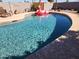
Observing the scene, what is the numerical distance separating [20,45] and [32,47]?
3.71 feet

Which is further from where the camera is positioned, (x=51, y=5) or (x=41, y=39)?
(x=51, y=5)

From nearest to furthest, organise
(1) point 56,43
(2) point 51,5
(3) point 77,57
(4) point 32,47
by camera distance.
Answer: (3) point 77,57 < (1) point 56,43 < (4) point 32,47 < (2) point 51,5

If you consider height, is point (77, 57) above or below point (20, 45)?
above

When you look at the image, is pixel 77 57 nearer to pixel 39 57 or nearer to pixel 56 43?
pixel 39 57

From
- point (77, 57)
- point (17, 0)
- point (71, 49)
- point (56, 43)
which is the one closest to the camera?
point (77, 57)

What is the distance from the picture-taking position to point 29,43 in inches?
472

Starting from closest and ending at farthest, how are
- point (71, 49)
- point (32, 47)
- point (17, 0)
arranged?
point (71, 49), point (32, 47), point (17, 0)

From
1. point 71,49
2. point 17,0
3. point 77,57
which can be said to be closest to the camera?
point 77,57

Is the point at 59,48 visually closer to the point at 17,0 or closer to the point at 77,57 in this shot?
the point at 77,57

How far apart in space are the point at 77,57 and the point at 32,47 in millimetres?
3978

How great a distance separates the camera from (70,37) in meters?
11.3

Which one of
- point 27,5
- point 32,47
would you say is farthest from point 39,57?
point 27,5

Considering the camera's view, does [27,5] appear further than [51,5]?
No

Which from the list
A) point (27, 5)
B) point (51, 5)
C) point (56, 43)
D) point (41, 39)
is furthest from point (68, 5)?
point (56, 43)
